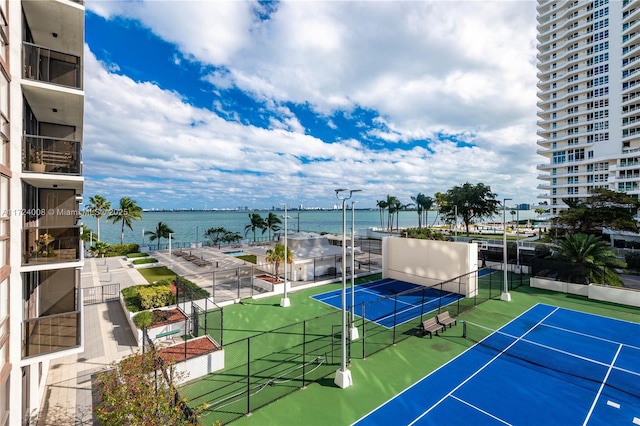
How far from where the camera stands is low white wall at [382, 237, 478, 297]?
2402 cm

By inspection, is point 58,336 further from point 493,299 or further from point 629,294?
point 629,294

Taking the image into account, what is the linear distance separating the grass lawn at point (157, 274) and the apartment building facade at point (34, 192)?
18517mm

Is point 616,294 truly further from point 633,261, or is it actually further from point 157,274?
point 157,274

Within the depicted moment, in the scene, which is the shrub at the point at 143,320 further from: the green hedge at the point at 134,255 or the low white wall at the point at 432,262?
the green hedge at the point at 134,255

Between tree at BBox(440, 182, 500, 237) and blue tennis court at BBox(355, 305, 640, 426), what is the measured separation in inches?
2046

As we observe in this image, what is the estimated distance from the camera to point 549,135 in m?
80.6

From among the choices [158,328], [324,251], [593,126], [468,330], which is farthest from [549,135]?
[158,328]

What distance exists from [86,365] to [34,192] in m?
7.84

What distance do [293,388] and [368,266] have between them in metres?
25.4

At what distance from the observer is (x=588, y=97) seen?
236ft

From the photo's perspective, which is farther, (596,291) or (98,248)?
(98,248)

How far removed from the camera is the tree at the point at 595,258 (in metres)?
23.8

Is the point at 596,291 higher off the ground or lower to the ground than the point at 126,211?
lower

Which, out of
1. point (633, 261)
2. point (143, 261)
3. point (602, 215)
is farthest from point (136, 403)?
point (602, 215)
